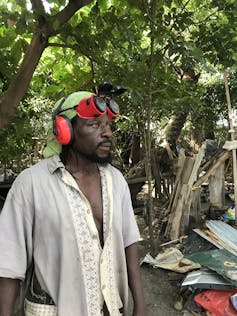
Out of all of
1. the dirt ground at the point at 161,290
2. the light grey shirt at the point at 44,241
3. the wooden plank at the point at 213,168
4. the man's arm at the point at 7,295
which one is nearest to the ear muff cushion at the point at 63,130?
the light grey shirt at the point at 44,241

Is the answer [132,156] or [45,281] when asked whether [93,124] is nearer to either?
[45,281]

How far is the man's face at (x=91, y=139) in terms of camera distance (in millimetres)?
1675

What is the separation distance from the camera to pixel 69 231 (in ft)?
4.87

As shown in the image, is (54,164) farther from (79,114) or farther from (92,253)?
(92,253)

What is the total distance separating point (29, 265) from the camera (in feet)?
5.13

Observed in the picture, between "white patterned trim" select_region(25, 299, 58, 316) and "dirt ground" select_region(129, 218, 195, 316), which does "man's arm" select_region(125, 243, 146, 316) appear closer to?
"white patterned trim" select_region(25, 299, 58, 316)

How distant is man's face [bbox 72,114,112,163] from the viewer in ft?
5.49

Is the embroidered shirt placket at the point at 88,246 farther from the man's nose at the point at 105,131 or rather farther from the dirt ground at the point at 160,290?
the dirt ground at the point at 160,290

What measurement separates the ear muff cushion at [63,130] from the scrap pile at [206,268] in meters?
2.33

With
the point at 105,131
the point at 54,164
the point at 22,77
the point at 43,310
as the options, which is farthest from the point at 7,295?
the point at 22,77

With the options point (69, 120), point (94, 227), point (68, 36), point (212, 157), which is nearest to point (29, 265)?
point (94, 227)

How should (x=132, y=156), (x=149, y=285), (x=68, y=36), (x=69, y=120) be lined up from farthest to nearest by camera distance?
1. (x=132, y=156)
2. (x=149, y=285)
3. (x=68, y=36)
4. (x=69, y=120)

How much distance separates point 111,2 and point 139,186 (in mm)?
4168

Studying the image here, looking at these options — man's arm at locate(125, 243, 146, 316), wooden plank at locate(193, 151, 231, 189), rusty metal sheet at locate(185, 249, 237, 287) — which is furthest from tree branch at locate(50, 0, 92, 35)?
wooden plank at locate(193, 151, 231, 189)
